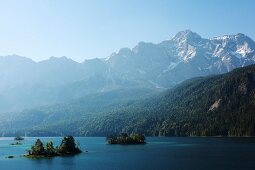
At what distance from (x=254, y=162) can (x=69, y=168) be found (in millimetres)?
81232

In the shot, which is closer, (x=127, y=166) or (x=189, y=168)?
(x=189, y=168)

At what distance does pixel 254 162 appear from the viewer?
633 ft

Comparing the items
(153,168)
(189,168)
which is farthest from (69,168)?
(189,168)

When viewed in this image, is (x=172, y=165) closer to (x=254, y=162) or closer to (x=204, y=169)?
(x=204, y=169)

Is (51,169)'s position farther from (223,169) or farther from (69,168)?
(223,169)

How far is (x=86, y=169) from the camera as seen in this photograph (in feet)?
641

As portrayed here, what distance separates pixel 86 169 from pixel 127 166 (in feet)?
60.1

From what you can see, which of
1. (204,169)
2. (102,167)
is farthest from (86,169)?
(204,169)

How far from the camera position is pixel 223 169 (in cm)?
17688

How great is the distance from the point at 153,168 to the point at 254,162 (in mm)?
44506

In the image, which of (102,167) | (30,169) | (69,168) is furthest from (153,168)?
(30,169)

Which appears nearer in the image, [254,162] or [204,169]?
[204,169]

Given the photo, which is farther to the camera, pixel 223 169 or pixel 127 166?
pixel 127 166

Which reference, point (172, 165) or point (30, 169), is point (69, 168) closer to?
point (30, 169)
